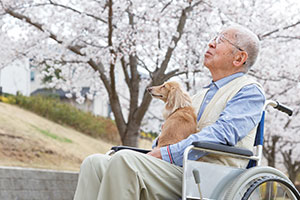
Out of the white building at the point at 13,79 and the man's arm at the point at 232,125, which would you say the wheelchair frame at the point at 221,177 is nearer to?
the man's arm at the point at 232,125

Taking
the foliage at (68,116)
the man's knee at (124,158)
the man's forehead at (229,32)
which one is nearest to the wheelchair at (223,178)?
the man's knee at (124,158)

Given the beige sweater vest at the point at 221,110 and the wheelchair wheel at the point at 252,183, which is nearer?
the wheelchair wheel at the point at 252,183

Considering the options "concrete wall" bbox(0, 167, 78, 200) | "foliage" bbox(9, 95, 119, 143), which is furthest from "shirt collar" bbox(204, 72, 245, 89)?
"foliage" bbox(9, 95, 119, 143)

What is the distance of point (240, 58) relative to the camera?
2627 millimetres

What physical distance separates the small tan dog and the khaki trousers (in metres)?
0.30

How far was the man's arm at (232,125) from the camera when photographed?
2.30m

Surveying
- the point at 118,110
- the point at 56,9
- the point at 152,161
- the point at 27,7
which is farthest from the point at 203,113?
the point at 56,9

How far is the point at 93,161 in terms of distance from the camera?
2.38 meters

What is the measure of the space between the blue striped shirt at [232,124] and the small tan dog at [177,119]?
8.2 inches

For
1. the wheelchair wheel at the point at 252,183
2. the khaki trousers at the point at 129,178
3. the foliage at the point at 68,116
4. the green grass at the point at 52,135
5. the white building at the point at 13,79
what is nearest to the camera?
the khaki trousers at the point at 129,178

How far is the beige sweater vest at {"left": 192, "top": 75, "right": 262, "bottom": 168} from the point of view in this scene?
2.40 meters

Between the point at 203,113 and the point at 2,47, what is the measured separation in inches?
218

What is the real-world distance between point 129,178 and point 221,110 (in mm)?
709

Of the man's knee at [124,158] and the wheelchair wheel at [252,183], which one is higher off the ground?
the man's knee at [124,158]
